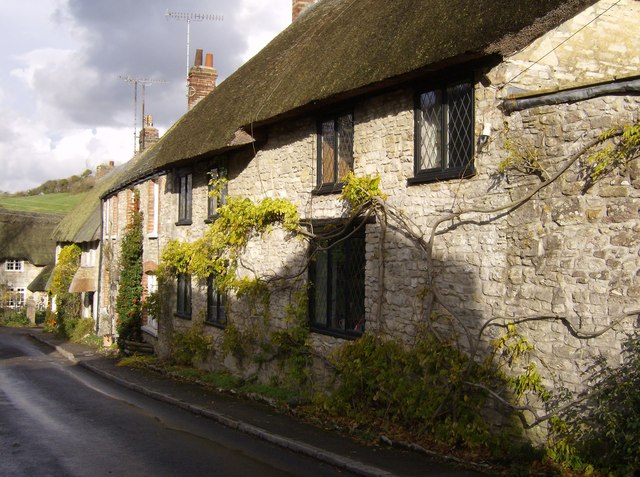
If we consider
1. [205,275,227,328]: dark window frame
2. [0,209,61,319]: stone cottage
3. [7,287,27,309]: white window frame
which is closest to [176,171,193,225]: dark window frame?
[205,275,227,328]: dark window frame

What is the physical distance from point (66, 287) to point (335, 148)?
977 inches

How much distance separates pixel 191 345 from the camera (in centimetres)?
1630

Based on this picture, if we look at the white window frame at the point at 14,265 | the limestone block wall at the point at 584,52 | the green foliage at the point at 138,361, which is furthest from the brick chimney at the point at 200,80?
the white window frame at the point at 14,265

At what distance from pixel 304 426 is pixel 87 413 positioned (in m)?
4.25

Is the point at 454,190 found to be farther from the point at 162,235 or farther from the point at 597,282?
the point at 162,235

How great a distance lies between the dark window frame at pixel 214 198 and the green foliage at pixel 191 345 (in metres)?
2.70

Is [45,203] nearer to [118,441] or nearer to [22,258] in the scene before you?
[22,258]

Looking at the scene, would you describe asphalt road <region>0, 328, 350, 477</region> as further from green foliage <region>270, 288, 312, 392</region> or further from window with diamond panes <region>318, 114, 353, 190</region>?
window with diamond panes <region>318, 114, 353, 190</region>

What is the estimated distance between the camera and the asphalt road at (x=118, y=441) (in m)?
8.29

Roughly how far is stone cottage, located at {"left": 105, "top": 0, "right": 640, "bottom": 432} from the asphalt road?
7.49ft

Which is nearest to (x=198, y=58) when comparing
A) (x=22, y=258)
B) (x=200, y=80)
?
(x=200, y=80)

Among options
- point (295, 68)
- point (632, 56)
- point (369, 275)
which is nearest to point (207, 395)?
point (369, 275)

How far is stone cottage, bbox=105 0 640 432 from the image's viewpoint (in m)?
7.20

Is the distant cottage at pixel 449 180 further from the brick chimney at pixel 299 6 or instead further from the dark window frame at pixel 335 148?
the brick chimney at pixel 299 6
